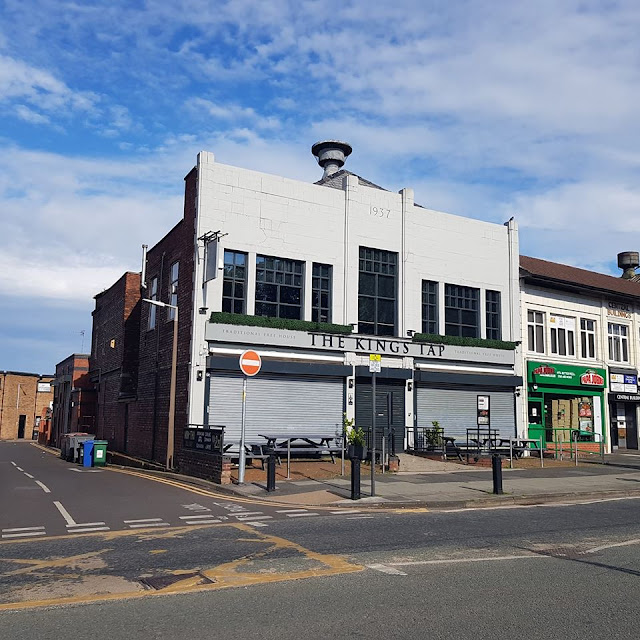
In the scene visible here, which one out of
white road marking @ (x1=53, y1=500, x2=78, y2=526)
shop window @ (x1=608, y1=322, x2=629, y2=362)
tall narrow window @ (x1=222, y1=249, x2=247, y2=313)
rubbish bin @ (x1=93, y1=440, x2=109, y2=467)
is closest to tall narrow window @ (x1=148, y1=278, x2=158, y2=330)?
rubbish bin @ (x1=93, y1=440, x2=109, y2=467)

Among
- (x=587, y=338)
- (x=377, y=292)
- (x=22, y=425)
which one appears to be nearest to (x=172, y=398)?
(x=377, y=292)

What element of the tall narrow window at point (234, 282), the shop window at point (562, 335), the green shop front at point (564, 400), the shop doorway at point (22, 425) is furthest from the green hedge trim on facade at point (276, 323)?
the shop doorway at point (22, 425)

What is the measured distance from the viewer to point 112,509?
1291 centimetres

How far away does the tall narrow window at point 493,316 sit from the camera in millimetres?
28672

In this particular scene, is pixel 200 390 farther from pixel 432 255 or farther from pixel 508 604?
pixel 508 604

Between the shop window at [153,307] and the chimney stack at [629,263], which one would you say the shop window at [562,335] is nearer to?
the chimney stack at [629,263]

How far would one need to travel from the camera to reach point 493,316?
2886cm

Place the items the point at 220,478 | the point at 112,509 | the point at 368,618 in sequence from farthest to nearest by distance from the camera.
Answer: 1. the point at 220,478
2. the point at 112,509
3. the point at 368,618

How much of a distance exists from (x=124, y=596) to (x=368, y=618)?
246cm

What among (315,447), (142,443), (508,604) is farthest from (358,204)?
(508,604)

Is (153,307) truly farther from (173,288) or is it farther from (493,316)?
(493,316)

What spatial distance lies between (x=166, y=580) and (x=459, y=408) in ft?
69.4

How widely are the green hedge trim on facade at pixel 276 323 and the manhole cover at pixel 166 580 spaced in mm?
14911

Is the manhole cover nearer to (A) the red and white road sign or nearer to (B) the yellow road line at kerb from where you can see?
(B) the yellow road line at kerb
